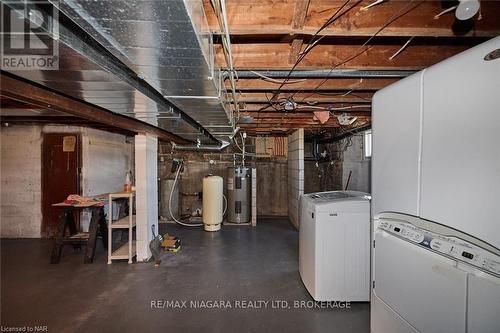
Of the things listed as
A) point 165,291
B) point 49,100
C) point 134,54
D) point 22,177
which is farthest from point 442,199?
point 22,177

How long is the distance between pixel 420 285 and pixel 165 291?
2.31 m

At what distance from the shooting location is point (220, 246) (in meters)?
3.93

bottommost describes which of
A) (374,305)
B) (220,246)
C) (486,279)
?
(220,246)

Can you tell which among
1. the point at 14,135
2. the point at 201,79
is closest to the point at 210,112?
the point at 201,79

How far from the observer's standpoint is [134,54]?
1122 millimetres

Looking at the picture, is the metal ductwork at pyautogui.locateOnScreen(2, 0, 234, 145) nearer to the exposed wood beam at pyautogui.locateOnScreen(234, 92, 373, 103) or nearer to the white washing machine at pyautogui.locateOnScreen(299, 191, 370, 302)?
the exposed wood beam at pyautogui.locateOnScreen(234, 92, 373, 103)

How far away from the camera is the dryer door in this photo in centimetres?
90

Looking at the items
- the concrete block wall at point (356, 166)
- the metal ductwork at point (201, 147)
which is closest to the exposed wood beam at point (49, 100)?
the metal ductwork at point (201, 147)

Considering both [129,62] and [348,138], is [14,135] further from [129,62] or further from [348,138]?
[348,138]

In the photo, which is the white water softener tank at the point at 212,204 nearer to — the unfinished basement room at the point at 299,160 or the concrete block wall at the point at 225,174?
the unfinished basement room at the point at 299,160

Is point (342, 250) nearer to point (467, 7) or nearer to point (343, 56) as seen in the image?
point (343, 56)

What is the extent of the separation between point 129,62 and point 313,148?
554 cm

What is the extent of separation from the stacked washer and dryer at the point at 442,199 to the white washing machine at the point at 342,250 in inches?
34.3

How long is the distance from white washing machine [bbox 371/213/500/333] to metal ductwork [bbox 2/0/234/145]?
4.19 feet
